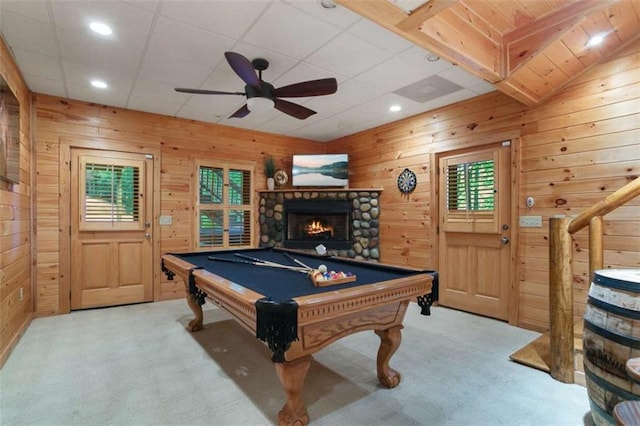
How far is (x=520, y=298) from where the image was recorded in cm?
336

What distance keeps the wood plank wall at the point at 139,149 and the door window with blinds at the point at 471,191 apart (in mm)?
2715

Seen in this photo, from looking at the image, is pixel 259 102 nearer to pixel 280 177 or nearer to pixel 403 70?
pixel 403 70

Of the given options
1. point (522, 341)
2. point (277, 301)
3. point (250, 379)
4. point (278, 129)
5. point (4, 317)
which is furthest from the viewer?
point (278, 129)

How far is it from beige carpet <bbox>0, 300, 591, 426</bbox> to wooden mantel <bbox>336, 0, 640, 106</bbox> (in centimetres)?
234

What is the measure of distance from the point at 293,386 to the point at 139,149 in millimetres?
3894

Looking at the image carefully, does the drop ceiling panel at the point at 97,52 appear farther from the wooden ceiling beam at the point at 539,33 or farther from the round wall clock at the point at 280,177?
the wooden ceiling beam at the point at 539,33

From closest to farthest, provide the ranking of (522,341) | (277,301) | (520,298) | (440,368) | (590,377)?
(277,301)
(590,377)
(440,368)
(522,341)
(520,298)

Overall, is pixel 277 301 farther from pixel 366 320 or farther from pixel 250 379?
pixel 250 379

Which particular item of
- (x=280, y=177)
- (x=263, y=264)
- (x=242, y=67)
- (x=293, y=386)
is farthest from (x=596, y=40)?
(x=280, y=177)

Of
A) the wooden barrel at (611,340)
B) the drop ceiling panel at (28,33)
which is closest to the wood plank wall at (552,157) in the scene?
the wooden barrel at (611,340)

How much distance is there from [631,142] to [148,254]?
536 centimetres

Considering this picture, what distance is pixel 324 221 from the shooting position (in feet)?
17.2

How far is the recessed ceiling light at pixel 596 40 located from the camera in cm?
258

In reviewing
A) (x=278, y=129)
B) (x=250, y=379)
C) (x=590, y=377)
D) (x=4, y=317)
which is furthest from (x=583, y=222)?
(x=4, y=317)
